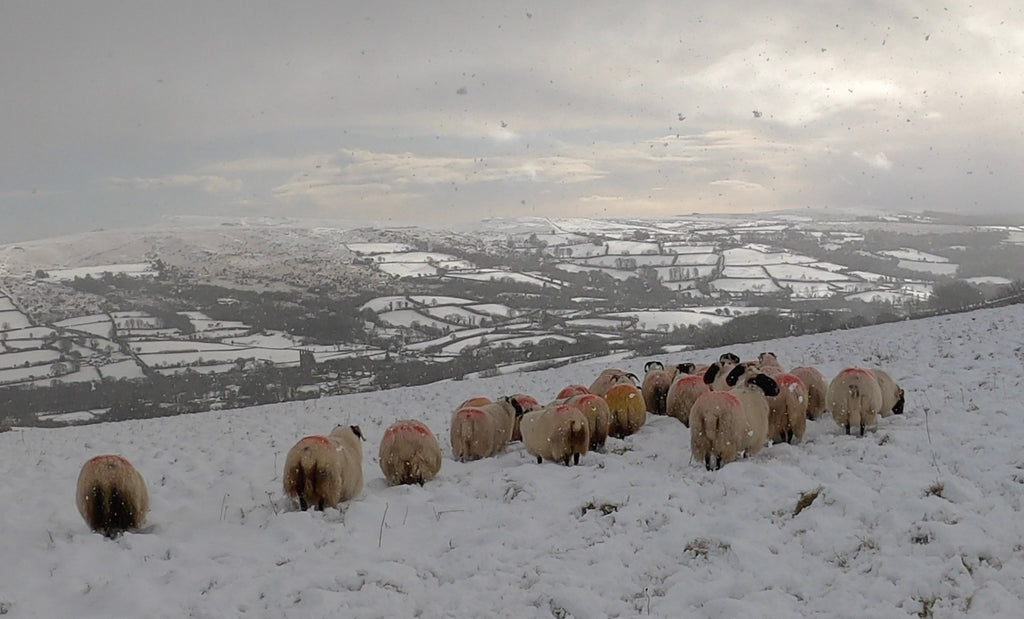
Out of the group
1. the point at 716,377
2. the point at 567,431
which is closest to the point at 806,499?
the point at 567,431

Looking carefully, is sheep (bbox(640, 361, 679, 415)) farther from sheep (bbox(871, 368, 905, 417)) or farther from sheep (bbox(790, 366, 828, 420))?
sheep (bbox(871, 368, 905, 417))

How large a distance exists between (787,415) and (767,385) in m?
0.62

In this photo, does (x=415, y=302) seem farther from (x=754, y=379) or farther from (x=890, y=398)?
(x=754, y=379)

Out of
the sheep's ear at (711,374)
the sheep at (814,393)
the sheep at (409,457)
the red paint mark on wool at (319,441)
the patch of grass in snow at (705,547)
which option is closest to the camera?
the patch of grass in snow at (705,547)

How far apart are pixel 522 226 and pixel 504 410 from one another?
532 feet

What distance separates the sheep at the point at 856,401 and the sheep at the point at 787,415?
1.93 feet

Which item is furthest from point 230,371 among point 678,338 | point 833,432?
point 833,432

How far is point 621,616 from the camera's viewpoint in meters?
5.92

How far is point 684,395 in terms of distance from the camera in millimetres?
12695

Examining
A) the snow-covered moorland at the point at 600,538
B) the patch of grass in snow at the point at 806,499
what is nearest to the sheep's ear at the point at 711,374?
the snow-covered moorland at the point at 600,538

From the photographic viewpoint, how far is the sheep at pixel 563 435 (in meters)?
10.2

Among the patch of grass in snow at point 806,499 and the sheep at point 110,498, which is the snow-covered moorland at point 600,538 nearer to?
the patch of grass in snow at point 806,499

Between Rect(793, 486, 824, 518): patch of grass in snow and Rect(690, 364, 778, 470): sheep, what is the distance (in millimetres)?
1624

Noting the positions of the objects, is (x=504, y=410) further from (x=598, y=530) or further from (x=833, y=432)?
(x=833, y=432)
